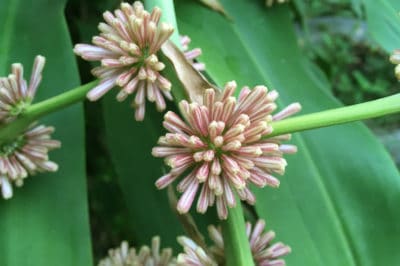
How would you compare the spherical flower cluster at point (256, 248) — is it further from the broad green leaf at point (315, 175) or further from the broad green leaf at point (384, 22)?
the broad green leaf at point (384, 22)

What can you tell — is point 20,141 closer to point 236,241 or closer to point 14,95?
point 14,95

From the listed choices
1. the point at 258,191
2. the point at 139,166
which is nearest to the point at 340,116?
the point at 258,191

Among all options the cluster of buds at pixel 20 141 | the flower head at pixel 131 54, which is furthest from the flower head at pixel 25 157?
the flower head at pixel 131 54

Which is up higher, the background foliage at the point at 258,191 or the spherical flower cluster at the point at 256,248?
the background foliage at the point at 258,191

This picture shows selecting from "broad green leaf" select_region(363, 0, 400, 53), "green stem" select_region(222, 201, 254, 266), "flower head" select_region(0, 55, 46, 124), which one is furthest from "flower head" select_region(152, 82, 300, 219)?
"broad green leaf" select_region(363, 0, 400, 53)

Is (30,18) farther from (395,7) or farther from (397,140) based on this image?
(397,140)

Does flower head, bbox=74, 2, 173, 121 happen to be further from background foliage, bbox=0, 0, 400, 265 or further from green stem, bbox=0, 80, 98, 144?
background foliage, bbox=0, 0, 400, 265
